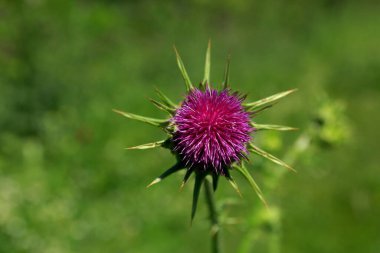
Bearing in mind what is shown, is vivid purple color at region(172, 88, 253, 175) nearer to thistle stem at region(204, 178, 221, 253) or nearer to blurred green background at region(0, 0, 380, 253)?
thistle stem at region(204, 178, 221, 253)

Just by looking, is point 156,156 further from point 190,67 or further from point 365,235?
point 365,235

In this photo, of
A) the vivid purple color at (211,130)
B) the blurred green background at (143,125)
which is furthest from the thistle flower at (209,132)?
the blurred green background at (143,125)

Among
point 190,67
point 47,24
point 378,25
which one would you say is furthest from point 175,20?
point 378,25

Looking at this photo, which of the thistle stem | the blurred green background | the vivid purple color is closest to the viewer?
the vivid purple color

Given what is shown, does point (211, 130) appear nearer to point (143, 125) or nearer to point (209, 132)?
point (209, 132)

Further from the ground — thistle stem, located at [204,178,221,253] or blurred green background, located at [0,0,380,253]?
blurred green background, located at [0,0,380,253]

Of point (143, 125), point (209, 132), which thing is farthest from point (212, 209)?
point (143, 125)

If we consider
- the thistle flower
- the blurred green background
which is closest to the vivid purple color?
the thistle flower
